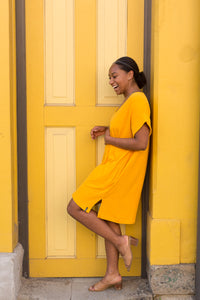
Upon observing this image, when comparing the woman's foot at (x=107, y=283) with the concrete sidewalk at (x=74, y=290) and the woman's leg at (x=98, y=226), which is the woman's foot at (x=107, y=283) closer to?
the concrete sidewalk at (x=74, y=290)

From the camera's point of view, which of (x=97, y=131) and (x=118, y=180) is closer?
(x=118, y=180)

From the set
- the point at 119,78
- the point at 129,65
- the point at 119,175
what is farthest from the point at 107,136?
the point at 129,65

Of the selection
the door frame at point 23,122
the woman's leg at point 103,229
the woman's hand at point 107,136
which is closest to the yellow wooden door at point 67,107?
the door frame at point 23,122

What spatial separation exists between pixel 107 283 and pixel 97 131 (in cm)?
119

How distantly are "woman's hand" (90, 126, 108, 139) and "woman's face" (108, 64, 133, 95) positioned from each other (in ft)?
1.06

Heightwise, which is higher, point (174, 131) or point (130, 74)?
point (130, 74)

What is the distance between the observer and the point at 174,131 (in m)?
2.49

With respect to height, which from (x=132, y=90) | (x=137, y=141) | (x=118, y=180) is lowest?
(x=118, y=180)

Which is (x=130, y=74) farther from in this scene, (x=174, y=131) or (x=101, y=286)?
(x=101, y=286)

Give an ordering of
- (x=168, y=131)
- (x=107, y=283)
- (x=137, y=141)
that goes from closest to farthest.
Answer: (x=137, y=141), (x=168, y=131), (x=107, y=283)

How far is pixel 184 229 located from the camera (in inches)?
101

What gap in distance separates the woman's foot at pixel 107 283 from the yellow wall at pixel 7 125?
2.37 feet

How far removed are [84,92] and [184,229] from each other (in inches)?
52.4

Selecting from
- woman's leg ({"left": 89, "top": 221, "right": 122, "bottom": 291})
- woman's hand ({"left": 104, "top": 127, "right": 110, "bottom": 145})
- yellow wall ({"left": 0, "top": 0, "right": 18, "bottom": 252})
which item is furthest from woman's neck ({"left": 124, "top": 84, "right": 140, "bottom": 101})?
woman's leg ({"left": 89, "top": 221, "right": 122, "bottom": 291})
